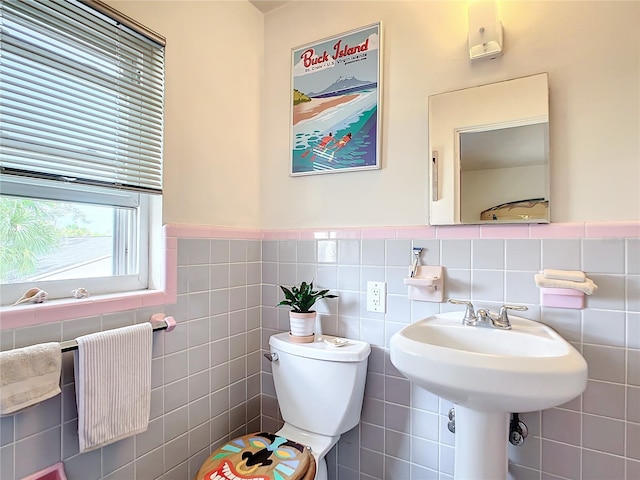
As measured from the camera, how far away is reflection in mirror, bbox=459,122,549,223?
3.98ft

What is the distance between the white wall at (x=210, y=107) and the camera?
137 cm

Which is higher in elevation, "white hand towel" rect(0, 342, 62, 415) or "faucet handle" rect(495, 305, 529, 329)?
"faucet handle" rect(495, 305, 529, 329)

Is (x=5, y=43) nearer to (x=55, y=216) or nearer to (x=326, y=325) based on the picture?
(x=55, y=216)

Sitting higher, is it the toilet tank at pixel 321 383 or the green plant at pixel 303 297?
the green plant at pixel 303 297

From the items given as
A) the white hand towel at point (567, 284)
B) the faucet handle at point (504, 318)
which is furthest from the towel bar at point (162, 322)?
the white hand towel at point (567, 284)

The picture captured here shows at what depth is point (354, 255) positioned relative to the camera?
1.54 meters

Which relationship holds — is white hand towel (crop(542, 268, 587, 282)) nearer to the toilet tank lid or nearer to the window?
the toilet tank lid

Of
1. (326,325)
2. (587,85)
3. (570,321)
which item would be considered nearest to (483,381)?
(570,321)

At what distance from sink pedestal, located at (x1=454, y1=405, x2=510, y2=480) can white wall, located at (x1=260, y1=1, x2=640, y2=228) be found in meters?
0.70

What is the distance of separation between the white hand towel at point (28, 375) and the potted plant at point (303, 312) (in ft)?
2.62

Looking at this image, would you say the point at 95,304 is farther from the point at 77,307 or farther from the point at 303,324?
the point at 303,324

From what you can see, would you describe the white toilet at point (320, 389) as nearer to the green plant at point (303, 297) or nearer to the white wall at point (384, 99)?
the green plant at point (303, 297)

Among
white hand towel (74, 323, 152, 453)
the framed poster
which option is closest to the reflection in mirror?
the framed poster

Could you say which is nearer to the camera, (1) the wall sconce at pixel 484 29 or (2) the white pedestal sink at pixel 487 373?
(2) the white pedestal sink at pixel 487 373
